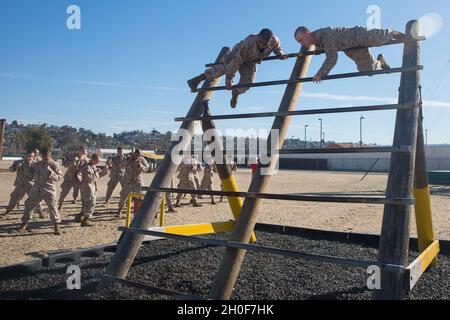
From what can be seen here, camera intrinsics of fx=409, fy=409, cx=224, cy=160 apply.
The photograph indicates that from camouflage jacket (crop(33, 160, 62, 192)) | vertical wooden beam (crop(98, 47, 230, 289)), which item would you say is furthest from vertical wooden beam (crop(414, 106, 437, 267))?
camouflage jacket (crop(33, 160, 62, 192))

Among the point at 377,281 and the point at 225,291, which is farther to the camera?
the point at 225,291

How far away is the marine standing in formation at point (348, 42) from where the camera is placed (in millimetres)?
Answer: 3873

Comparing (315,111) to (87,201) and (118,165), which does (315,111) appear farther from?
(118,165)

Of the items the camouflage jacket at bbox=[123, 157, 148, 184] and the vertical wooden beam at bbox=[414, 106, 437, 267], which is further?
the camouflage jacket at bbox=[123, 157, 148, 184]

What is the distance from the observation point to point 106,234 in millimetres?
9055

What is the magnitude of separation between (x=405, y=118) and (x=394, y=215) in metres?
0.86

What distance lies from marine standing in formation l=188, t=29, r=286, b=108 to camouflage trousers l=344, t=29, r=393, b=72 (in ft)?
2.56

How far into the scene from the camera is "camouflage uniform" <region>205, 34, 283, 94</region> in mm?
4586

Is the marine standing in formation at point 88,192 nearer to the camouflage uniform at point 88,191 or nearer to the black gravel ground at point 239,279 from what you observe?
the camouflage uniform at point 88,191

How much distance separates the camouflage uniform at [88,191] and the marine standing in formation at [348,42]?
759cm

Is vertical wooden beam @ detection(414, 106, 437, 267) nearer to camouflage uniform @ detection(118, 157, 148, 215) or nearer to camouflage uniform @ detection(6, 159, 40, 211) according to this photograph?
Result: camouflage uniform @ detection(118, 157, 148, 215)
